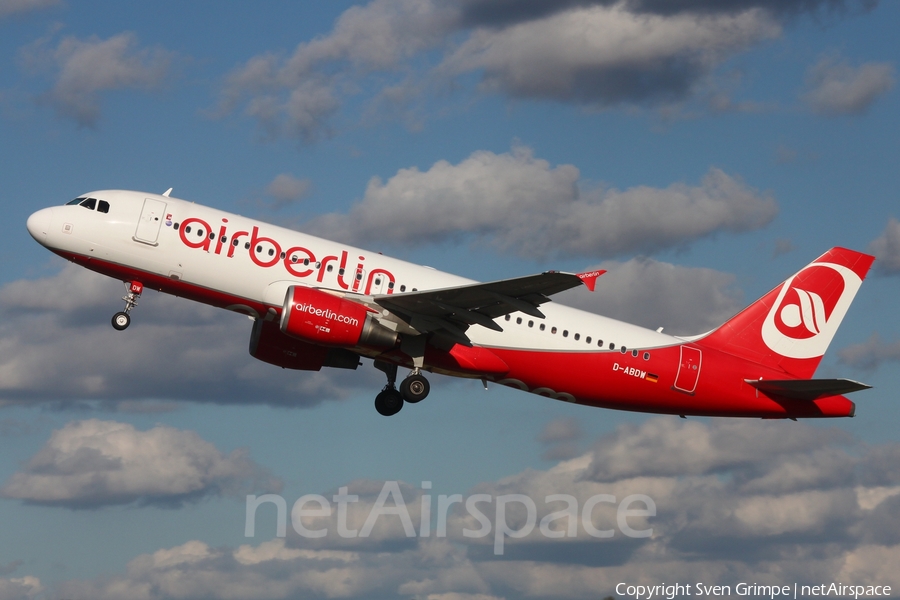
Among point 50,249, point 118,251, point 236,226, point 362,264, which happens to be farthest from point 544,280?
point 50,249

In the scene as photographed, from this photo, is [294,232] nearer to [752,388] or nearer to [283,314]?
[283,314]

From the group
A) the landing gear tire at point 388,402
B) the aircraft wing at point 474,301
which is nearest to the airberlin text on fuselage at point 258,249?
the aircraft wing at point 474,301

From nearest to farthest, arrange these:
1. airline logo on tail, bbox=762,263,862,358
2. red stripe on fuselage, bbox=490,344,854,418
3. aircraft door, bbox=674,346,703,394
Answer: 1. red stripe on fuselage, bbox=490,344,854,418
2. aircraft door, bbox=674,346,703,394
3. airline logo on tail, bbox=762,263,862,358

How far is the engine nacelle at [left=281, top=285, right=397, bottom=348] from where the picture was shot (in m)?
37.2

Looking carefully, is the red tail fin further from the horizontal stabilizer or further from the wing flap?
the wing flap

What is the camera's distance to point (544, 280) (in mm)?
34938

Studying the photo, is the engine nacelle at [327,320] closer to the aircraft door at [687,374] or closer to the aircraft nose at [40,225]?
the aircraft nose at [40,225]

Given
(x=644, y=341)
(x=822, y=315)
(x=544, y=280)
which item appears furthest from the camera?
(x=822, y=315)

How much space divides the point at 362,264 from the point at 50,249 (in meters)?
11.0

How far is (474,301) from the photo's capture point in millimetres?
37719

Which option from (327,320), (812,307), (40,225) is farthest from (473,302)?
(812,307)

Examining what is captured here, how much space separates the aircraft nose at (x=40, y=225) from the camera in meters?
38.7

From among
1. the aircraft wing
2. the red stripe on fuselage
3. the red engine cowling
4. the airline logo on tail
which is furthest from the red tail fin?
the red engine cowling

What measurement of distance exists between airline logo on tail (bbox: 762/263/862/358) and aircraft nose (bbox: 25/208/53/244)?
27.8m
